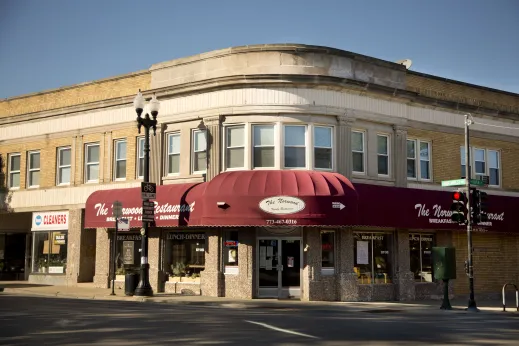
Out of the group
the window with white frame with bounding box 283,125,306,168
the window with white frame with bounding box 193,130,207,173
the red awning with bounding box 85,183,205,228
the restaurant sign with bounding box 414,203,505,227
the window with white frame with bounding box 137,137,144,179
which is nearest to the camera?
the red awning with bounding box 85,183,205,228

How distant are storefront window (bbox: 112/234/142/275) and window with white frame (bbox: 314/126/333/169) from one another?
8.36 meters

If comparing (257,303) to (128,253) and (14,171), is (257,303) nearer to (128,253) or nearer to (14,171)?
(128,253)

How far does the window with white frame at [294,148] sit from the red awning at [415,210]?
2.36 m

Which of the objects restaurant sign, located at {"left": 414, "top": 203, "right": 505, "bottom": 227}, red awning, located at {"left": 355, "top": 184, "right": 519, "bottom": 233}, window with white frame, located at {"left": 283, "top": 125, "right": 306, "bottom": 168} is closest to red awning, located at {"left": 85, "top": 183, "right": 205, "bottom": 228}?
window with white frame, located at {"left": 283, "top": 125, "right": 306, "bottom": 168}

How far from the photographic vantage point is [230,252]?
24891 mm

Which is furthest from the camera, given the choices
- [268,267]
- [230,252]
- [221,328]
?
[230,252]

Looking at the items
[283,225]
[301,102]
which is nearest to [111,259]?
[283,225]

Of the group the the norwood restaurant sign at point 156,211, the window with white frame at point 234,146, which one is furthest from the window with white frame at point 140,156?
the window with white frame at point 234,146

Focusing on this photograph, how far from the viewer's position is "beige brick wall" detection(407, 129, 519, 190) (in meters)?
28.4

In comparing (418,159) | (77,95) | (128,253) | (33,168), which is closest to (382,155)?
(418,159)

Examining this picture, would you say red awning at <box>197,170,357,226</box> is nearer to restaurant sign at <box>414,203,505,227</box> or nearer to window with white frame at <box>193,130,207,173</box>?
window with white frame at <box>193,130,207,173</box>

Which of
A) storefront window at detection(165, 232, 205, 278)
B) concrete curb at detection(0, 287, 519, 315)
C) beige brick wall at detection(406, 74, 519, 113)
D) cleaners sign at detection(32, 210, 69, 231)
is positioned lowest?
concrete curb at detection(0, 287, 519, 315)

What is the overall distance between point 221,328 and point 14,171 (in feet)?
73.7

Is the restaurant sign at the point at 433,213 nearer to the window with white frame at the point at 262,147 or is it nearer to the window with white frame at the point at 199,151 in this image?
the window with white frame at the point at 262,147
